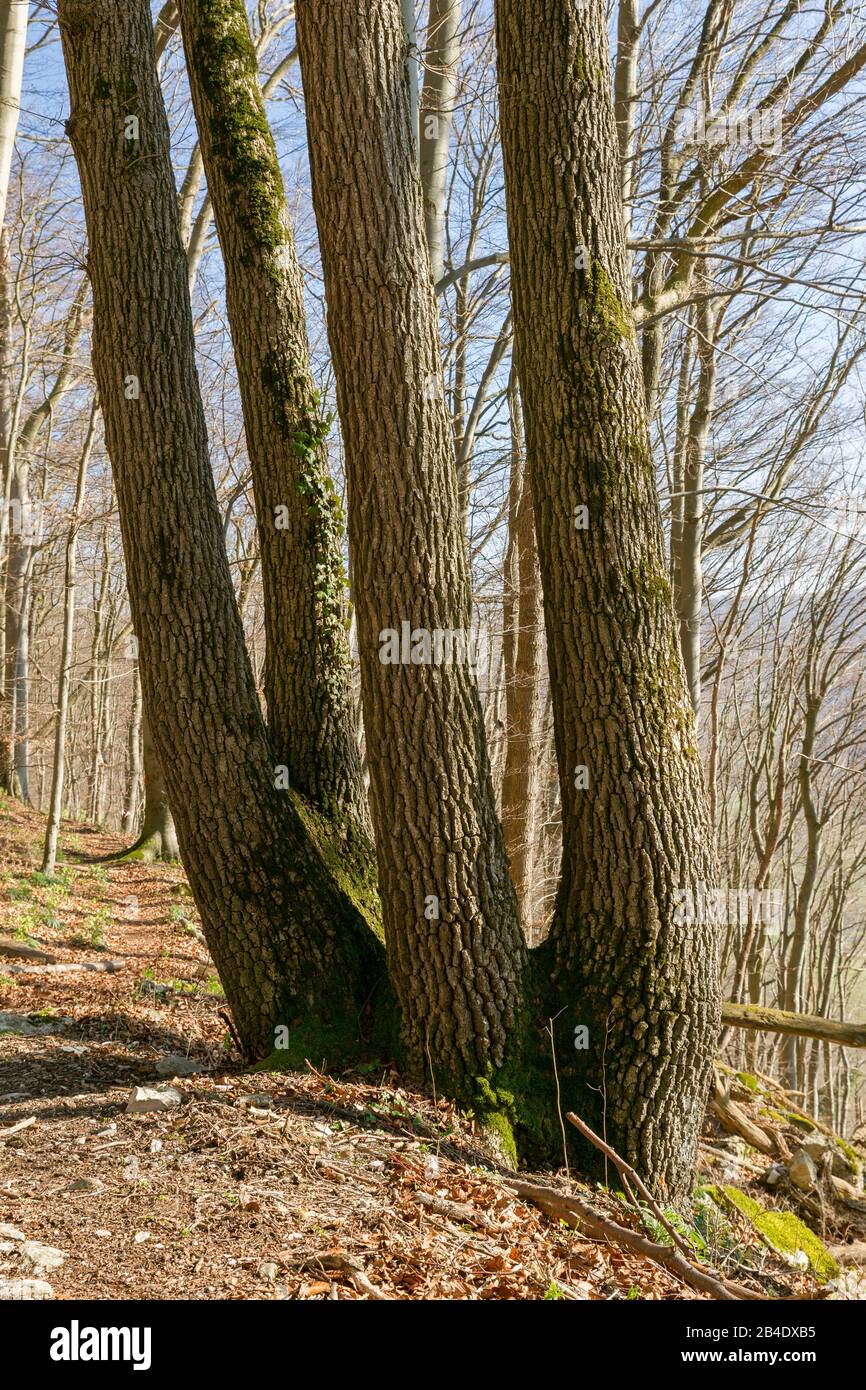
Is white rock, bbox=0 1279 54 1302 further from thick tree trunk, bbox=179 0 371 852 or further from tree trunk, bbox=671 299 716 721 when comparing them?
tree trunk, bbox=671 299 716 721

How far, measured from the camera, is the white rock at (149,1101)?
3865 millimetres

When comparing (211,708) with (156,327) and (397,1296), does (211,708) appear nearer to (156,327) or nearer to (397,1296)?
(156,327)

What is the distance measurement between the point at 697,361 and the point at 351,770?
8.31m

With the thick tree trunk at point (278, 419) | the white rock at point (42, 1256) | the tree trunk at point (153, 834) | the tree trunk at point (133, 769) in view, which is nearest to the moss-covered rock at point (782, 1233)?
the thick tree trunk at point (278, 419)

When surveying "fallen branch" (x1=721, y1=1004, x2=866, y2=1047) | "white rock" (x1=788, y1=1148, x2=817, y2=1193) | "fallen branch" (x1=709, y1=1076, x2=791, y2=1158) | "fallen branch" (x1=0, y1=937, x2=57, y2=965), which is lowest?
"white rock" (x1=788, y1=1148, x2=817, y2=1193)

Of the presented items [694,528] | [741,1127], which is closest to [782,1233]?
[741,1127]

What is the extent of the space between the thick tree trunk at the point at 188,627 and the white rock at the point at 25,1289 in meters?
1.87

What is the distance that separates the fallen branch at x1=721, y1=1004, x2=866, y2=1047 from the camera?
6.44 meters

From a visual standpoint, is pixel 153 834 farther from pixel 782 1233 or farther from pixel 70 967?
pixel 782 1233

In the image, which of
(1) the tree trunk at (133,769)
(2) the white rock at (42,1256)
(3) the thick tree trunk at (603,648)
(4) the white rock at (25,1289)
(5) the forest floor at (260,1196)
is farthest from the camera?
(1) the tree trunk at (133,769)

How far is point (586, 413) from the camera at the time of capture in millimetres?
4250

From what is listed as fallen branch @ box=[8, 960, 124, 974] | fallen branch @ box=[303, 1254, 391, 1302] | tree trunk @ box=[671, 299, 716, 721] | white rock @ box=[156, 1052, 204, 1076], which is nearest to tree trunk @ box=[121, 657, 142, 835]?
fallen branch @ box=[8, 960, 124, 974]

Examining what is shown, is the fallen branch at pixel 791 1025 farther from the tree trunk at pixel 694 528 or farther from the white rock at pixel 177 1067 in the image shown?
the white rock at pixel 177 1067

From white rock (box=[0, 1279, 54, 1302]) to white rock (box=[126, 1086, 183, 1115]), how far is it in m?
1.27
